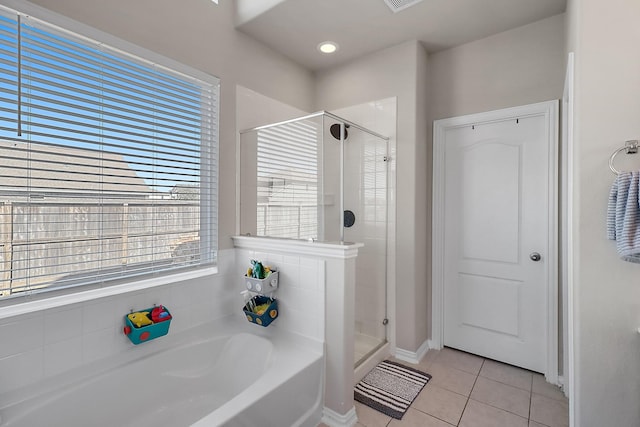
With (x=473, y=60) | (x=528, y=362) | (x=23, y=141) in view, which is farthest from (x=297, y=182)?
(x=528, y=362)

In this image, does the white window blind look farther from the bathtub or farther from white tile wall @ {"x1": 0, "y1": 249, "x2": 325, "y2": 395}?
the bathtub

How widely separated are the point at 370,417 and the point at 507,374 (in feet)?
3.88

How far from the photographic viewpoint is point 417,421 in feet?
6.05

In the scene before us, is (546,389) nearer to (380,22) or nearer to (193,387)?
(193,387)

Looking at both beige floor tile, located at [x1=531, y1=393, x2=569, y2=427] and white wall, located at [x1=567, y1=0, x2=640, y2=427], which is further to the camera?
beige floor tile, located at [x1=531, y1=393, x2=569, y2=427]

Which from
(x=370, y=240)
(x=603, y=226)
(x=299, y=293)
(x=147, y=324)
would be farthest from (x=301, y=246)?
(x=603, y=226)

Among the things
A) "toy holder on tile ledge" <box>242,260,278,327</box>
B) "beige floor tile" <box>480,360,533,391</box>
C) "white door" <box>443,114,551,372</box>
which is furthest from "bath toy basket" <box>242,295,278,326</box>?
"beige floor tile" <box>480,360,533,391</box>

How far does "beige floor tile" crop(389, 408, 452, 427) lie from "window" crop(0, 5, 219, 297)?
5.23ft

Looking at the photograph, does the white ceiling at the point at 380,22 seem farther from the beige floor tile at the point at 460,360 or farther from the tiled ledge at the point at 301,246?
the beige floor tile at the point at 460,360

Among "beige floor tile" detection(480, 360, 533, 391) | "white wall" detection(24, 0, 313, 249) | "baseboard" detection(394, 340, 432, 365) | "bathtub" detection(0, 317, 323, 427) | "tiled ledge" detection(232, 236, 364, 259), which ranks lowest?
"beige floor tile" detection(480, 360, 533, 391)

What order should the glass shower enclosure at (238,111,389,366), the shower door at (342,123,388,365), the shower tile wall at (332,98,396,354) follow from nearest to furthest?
the glass shower enclosure at (238,111,389,366), the shower door at (342,123,388,365), the shower tile wall at (332,98,396,354)

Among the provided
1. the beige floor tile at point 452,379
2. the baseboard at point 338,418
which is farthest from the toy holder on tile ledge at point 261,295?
the beige floor tile at point 452,379

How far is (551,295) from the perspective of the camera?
2.25 m

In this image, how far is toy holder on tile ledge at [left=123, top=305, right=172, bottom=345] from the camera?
1.71 meters
